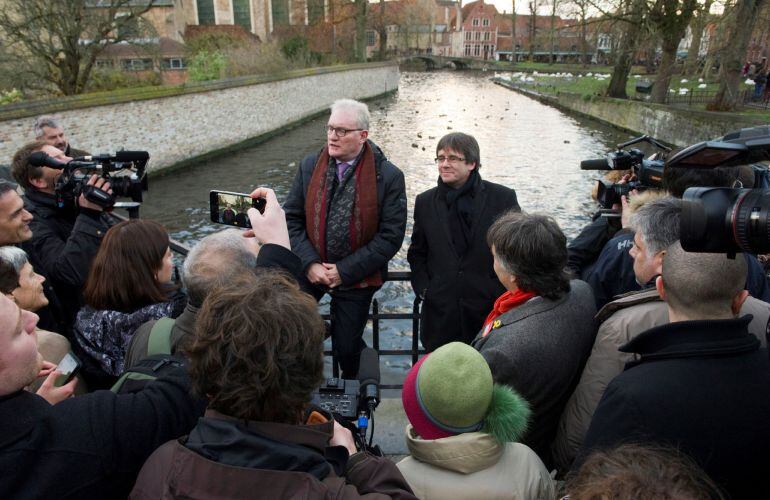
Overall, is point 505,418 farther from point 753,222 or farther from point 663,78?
point 663,78

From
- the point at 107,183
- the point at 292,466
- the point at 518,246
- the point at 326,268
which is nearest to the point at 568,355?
the point at 518,246

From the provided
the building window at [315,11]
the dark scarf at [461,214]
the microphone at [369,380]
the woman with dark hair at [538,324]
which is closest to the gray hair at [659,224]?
the woman with dark hair at [538,324]

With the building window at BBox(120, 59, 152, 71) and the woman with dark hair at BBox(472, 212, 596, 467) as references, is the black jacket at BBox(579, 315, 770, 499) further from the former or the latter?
the building window at BBox(120, 59, 152, 71)

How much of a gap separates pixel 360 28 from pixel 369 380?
36839mm

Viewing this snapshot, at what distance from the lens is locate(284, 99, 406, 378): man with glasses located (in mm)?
3215

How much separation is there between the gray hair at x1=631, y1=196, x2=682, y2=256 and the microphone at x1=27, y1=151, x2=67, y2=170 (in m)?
3.16

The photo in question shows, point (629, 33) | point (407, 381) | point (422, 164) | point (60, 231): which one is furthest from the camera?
point (629, 33)

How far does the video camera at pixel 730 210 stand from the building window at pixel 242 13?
49.5 metres

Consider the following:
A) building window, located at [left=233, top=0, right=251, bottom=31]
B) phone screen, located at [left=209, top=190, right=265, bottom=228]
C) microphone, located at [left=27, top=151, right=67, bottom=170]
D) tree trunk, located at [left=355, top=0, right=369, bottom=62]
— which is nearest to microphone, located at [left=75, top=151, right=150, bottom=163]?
microphone, located at [left=27, top=151, right=67, bottom=170]

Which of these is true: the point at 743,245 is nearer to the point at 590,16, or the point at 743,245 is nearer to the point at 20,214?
the point at 20,214

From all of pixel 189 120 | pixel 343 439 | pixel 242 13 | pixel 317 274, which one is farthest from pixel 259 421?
pixel 242 13

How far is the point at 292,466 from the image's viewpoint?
1157 millimetres

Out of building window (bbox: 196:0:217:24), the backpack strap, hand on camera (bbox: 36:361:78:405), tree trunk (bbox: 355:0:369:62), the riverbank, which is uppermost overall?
building window (bbox: 196:0:217:24)

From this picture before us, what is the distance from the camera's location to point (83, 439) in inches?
50.9
